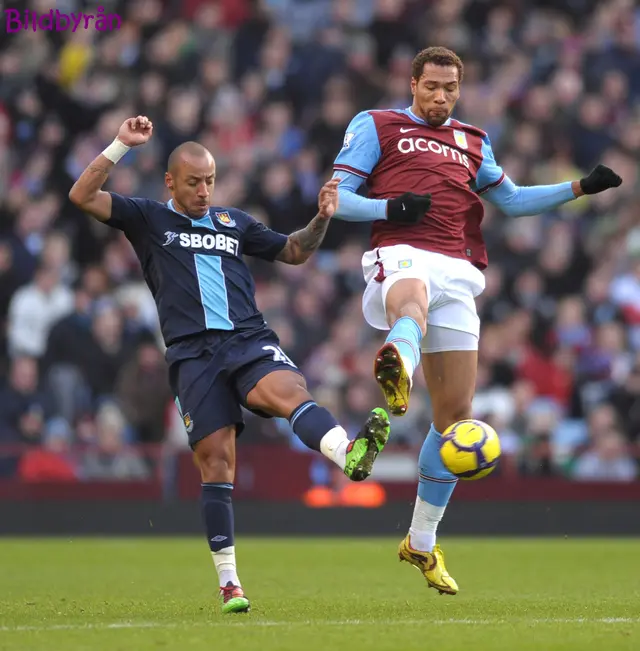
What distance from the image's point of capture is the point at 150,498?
46.0 ft

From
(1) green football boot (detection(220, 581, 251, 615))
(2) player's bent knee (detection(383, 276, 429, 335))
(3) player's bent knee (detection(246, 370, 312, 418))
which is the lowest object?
(1) green football boot (detection(220, 581, 251, 615))

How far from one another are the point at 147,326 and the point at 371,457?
855 cm

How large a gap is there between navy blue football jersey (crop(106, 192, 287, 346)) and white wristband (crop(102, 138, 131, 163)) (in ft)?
0.72

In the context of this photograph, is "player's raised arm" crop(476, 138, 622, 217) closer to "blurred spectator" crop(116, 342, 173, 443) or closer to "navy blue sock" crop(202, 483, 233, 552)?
"navy blue sock" crop(202, 483, 233, 552)

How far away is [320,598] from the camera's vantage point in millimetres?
7914

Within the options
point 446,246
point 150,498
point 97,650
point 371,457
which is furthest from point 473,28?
point 97,650

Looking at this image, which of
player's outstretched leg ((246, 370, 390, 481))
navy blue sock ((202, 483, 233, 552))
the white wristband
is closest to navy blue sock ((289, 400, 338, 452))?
player's outstretched leg ((246, 370, 390, 481))

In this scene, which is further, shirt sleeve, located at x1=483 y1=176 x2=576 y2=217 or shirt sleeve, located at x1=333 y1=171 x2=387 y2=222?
shirt sleeve, located at x1=483 y1=176 x2=576 y2=217

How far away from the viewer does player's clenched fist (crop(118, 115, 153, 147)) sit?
7184 mm

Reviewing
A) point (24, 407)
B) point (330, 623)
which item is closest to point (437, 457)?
point (330, 623)

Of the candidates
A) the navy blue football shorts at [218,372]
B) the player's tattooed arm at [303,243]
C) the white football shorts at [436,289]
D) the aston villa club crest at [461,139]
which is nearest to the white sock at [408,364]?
the navy blue football shorts at [218,372]

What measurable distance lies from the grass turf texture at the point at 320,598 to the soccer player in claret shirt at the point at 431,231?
2.77ft

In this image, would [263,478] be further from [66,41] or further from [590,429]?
[66,41]

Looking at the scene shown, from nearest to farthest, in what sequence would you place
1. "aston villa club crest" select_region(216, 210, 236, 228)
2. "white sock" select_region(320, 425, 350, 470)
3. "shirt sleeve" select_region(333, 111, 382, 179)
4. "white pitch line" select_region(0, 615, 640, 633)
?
"white pitch line" select_region(0, 615, 640, 633), "white sock" select_region(320, 425, 350, 470), "aston villa club crest" select_region(216, 210, 236, 228), "shirt sleeve" select_region(333, 111, 382, 179)
